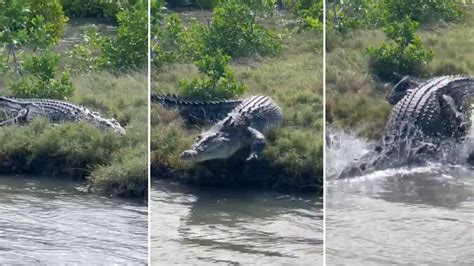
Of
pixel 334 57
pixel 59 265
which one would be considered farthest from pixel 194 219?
pixel 334 57

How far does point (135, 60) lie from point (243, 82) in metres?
0.62

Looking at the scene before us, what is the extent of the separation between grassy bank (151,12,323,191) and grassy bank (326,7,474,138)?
0.32 ft

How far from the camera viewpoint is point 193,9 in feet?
17.6

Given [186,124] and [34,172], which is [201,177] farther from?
[34,172]

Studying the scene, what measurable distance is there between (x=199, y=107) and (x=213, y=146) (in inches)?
9.2

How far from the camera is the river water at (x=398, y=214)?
5043 millimetres

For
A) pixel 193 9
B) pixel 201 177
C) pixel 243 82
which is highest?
pixel 193 9

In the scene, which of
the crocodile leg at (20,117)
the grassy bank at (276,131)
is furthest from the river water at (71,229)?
the crocodile leg at (20,117)

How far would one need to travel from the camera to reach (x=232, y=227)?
5188mm

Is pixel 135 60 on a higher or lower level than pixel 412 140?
higher

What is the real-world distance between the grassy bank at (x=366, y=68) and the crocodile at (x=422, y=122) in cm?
6

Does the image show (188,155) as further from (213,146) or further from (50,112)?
(50,112)

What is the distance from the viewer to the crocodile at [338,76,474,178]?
209 inches

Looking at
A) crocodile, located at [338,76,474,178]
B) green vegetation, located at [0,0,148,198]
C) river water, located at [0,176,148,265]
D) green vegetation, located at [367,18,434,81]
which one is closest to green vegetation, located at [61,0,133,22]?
green vegetation, located at [0,0,148,198]
